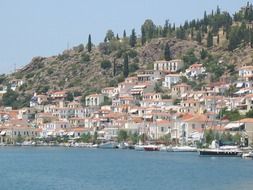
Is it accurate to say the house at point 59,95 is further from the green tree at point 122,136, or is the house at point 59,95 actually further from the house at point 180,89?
the green tree at point 122,136

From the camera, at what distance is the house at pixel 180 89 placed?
386 ft

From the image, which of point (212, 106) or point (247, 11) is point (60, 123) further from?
point (247, 11)

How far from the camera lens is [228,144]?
8500 cm

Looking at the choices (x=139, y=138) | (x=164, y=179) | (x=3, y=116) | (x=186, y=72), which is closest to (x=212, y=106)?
(x=139, y=138)

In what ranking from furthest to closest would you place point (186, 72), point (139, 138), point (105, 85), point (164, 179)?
point (105, 85)
point (186, 72)
point (139, 138)
point (164, 179)

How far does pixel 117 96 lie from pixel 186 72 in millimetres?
9952

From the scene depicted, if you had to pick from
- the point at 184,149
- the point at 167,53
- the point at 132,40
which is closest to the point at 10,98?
the point at 132,40

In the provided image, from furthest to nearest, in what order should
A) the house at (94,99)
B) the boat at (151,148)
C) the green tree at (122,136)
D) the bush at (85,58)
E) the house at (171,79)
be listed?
the bush at (85,58)
the house at (94,99)
the house at (171,79)
the green tree at (122,136)
the boat at (151,148)

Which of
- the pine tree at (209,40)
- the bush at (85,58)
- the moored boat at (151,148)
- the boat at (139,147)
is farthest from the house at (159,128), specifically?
the bush at (85,58)

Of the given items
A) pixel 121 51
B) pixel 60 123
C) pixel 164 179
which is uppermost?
pixel 121 51

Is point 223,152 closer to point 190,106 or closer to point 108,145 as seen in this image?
point 108,145

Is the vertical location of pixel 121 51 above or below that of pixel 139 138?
above

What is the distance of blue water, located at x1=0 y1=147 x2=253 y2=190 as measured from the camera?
166 feet

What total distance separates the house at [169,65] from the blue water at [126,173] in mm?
50983
